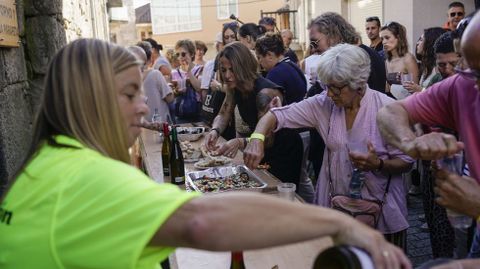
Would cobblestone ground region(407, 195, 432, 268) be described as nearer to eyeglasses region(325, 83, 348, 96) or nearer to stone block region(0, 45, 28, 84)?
eyeglasses region(325, 83, 348, 96)

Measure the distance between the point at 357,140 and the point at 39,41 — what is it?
2621mm

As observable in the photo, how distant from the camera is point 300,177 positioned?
14.0 ft

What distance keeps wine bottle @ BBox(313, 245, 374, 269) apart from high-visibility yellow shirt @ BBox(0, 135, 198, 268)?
38 cm

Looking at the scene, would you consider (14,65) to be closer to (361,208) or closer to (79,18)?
(79,18)

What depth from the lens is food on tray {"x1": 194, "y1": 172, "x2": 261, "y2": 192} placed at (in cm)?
291

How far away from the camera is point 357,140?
9.03 ft

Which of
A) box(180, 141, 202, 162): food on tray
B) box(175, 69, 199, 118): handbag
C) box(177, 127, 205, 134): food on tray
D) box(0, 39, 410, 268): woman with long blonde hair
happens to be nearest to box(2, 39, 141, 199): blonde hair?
box(0, 39, 410, 268): woman with long blonde hair

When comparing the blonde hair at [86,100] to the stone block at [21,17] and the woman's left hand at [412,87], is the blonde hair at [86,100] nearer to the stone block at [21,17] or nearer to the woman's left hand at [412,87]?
the stone block at [21,17]

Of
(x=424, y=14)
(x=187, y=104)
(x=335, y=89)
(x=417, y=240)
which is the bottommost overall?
(x=417, y=240)

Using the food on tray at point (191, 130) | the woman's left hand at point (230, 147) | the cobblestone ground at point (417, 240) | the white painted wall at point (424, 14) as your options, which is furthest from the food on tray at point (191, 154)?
the white painted wall at point (424, 14)

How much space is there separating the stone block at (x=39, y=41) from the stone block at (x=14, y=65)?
0.15 metres

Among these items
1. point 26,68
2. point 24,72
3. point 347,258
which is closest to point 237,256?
point 347,258

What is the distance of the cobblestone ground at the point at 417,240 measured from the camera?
160 inches

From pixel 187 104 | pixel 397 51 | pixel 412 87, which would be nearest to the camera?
pixel 412 87
